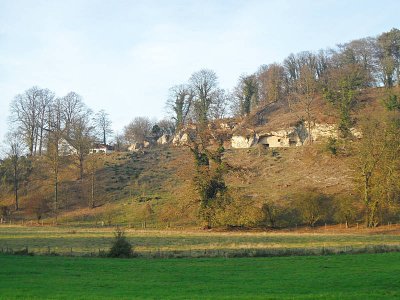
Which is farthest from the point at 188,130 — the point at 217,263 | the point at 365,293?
the point at 365,293

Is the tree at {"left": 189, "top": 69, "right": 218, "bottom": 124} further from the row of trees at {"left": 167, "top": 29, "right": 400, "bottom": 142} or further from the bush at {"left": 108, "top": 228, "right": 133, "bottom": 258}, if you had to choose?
the bush at {"left": 108, "top": 228, "right": 133, "bottom": 258}

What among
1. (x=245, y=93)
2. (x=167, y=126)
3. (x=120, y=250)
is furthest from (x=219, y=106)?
(x=120, y=250)

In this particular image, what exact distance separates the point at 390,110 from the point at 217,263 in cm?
5582

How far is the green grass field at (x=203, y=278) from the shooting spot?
15.4 meters

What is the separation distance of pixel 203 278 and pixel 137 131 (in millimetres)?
107258

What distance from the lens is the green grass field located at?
50.4 feet

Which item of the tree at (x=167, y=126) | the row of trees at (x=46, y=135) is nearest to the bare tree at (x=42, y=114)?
the row of trees at (x=46, y=135)

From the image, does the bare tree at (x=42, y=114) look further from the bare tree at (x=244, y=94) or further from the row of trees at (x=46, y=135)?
the bare tree at (x=244, y=94)

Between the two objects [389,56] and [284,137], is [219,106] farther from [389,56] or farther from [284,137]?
[389,56]

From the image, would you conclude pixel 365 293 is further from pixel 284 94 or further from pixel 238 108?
pixel 284 94

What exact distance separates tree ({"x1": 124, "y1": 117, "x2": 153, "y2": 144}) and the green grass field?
316 ft

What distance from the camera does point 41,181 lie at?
84000mm

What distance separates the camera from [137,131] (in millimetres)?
125375

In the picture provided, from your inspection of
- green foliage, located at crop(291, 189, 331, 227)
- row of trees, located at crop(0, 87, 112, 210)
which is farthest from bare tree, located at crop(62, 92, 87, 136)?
green foliage, located at crop(291, 189, 331, 227)
